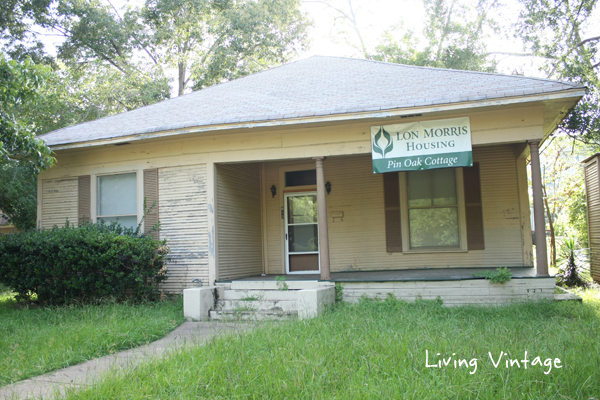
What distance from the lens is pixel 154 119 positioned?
32.9 feet

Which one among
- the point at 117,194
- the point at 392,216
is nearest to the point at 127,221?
the point at 117,194

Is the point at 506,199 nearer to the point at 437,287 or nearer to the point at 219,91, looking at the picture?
the point at 437,287

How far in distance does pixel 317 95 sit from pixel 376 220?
311 cm

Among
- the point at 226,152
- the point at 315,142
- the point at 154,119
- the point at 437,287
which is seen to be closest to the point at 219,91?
the point at 154,119

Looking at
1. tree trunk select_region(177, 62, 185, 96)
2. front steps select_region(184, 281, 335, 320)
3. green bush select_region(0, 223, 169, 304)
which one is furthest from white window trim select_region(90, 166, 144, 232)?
tree trunk select_region(177, 62, 185, 96)

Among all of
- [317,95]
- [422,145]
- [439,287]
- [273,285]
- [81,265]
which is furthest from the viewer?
[317,95]

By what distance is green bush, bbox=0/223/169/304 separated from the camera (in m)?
8.43

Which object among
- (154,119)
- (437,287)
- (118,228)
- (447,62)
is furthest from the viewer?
(447,62)

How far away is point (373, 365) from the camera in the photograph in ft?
13.5

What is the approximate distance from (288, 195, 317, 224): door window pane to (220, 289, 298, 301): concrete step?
108 inches

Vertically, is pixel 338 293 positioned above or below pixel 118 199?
below

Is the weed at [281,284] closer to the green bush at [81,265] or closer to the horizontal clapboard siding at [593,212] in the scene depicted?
the green bush at [81,265]

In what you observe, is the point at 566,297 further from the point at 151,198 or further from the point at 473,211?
the point at 151,198

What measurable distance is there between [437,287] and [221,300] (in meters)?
3.81
